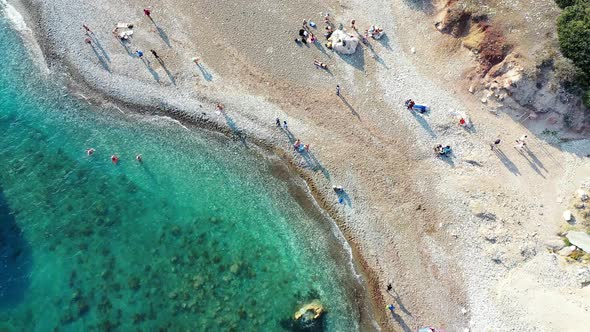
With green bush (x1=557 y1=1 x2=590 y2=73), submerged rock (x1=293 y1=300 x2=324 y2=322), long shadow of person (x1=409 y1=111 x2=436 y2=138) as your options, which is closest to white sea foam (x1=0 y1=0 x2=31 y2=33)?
submerged rock (x1=293 y1=300 x2=324 y2=322)

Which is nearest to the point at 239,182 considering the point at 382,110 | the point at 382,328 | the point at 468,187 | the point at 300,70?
the point at 300,70

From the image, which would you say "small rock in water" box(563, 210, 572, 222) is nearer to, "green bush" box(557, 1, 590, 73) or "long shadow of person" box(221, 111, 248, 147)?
"green bush" box(557, 1, 590, 73)

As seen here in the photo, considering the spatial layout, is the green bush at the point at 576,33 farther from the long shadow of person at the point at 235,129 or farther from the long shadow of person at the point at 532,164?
the long shadow of person at the point at 235,129

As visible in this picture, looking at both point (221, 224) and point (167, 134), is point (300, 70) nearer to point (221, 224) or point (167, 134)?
point (167, 134)

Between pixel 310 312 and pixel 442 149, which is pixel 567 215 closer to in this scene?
pixel 442 149

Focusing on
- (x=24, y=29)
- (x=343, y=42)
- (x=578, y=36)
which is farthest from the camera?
(x=24, y=29)

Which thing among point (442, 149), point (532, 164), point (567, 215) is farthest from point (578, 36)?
point (567, 215)
